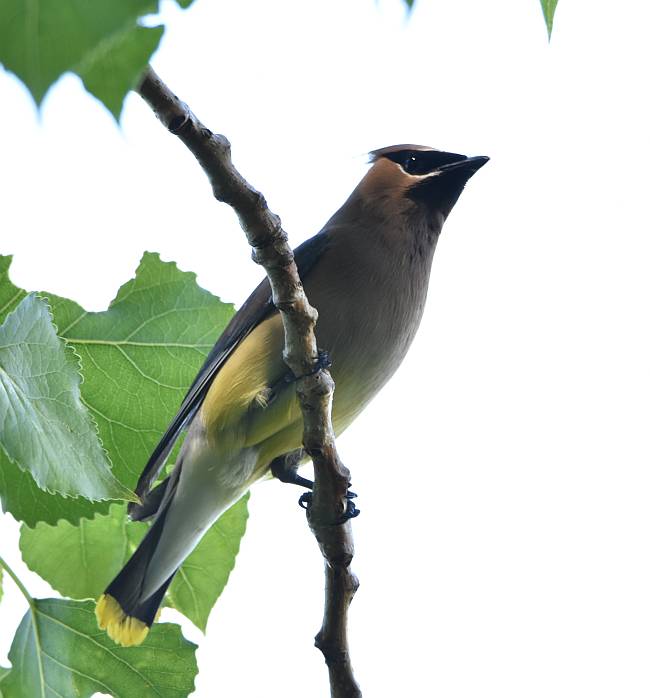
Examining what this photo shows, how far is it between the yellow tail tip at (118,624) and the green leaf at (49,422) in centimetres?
102

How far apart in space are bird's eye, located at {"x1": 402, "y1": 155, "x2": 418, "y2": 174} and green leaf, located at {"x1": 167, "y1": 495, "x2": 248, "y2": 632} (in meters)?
1.95

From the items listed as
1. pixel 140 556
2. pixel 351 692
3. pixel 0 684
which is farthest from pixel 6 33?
pixel 140 556

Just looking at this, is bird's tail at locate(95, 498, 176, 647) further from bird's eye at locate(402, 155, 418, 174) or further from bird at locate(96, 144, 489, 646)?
bird's eye at locate(402, 155, 418, 174)

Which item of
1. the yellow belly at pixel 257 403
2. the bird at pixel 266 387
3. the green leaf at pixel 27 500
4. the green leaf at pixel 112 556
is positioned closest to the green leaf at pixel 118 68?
the green leaf at pixel 27 500

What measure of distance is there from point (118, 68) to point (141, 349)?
217 cm

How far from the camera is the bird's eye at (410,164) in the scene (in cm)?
466

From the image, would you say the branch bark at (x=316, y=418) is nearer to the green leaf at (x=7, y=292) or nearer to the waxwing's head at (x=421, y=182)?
the green leaf at (x=7, y=292)

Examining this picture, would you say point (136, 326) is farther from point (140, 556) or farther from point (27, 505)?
point (140, 556)

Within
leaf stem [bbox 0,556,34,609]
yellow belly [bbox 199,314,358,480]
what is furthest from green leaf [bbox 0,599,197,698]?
yellow belly [bbox 199,314,358,480]

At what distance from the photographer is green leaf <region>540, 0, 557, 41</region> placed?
3.39 feet

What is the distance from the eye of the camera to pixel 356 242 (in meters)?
4.12

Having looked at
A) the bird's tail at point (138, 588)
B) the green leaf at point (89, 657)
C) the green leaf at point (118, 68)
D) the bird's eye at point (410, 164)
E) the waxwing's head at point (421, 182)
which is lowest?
the green leaf at point (118, 68)

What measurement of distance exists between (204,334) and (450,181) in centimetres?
199

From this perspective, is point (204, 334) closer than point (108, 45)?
No
